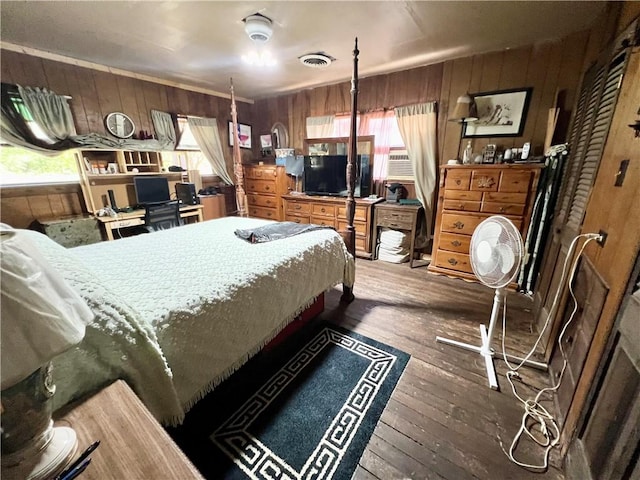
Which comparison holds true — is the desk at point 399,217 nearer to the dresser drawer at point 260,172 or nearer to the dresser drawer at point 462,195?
the dresser drawer at point 462,195

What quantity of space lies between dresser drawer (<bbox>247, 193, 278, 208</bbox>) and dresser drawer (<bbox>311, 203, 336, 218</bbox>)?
2.72ft

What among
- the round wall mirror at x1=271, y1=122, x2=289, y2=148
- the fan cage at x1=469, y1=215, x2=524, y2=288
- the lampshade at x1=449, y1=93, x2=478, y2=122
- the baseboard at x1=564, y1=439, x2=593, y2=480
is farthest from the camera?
the round wall mirror at x1=271, y1=122, x2=289, y2=148

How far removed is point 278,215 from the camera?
4320 mm

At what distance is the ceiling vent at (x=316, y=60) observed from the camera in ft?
8.74

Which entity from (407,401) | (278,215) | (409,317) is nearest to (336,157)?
(278,215)

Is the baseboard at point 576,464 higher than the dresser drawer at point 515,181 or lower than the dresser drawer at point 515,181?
lower

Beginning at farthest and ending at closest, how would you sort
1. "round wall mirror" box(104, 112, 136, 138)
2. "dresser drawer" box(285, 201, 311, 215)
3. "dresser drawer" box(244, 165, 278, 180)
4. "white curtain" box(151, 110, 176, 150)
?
1. "dresser drawer" box(244, 165, 278, 180)
2. "dresser drawer" box(285, 201, 311, 215)
3. "white curtain" box(151, 110, 176, 150)
4. "round wall mirror" box(104, 112, 136, 138)

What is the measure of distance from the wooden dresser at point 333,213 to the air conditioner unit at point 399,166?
40cm

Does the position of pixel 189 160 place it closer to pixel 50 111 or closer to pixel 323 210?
pixel 50 111

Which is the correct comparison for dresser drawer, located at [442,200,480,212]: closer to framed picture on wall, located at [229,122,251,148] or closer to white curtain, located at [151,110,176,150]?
framed picture on wall, located at [229,122,251,148]

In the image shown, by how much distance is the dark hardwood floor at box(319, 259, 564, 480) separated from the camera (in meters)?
1.12

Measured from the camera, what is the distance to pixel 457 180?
2.70m

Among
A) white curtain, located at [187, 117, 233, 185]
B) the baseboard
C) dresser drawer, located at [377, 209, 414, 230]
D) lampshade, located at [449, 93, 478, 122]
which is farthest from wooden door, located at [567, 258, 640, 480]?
white curtain, located at [187, 117, 233, 185]

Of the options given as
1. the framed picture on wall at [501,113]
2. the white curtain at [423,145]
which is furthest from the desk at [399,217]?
the framed picture on wall at [501,113]
